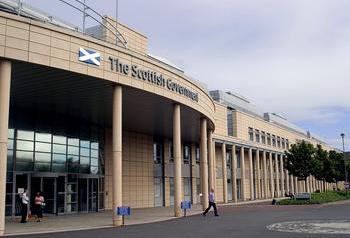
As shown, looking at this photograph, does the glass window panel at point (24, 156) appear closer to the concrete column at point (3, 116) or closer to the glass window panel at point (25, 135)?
the glass window panel at point (25, 135)

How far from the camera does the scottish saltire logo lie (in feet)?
62.5

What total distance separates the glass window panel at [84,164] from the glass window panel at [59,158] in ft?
6.11

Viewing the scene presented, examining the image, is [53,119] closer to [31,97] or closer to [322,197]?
[31,97]

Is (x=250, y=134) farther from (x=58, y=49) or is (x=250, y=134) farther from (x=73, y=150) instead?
(x=58, y=49)

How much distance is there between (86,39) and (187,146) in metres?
27.3

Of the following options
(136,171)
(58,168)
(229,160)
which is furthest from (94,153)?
(229,160)

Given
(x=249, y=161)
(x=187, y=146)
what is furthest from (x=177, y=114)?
(x=249, y=161)

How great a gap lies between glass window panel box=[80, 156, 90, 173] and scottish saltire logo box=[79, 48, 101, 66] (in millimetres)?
12142

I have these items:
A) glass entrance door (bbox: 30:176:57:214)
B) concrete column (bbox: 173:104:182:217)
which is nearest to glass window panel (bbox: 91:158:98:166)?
glass entrance door (bbox: 30:176:57:214)

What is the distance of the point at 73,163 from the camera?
97.4 ft

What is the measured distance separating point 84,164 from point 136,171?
23.6ft

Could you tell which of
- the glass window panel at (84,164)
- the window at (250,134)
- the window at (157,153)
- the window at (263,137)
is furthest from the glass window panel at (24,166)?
the window at (263,137)

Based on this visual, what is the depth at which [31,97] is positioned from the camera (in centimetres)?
2336

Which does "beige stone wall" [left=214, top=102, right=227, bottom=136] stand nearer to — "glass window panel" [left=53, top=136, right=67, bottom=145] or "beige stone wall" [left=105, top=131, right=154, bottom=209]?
"beige stone wall" [left=105, top=131, right=154, bottom=209]
